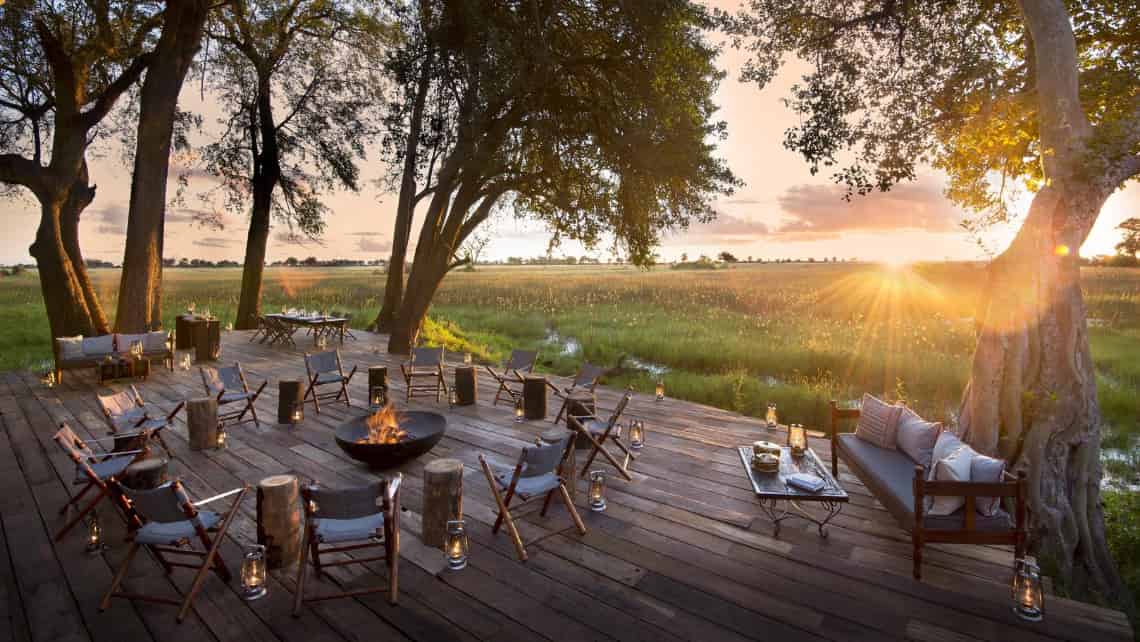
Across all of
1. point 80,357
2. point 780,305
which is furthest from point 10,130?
point 780,305

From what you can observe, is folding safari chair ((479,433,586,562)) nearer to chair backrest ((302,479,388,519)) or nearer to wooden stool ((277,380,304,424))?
chair backrest ((302,479,388,519))

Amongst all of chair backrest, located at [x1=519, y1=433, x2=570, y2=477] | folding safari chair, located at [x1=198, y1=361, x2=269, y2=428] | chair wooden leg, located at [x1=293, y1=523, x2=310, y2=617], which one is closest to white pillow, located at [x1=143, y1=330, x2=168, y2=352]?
folding safari chair, located at [x1=198, y1=361, x2=269, y2=428]

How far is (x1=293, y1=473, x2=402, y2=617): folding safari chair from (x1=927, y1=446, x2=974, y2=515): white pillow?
12.3ft

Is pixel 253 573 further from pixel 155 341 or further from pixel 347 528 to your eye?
pixel 155 341

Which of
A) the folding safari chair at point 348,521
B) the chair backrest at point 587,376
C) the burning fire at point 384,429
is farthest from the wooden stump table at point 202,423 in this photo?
the chair backrest at point 587,376

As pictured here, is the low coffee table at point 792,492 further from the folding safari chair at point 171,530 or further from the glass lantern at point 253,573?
the folding safari chair at point 171,530

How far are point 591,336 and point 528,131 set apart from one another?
8581 millimetres

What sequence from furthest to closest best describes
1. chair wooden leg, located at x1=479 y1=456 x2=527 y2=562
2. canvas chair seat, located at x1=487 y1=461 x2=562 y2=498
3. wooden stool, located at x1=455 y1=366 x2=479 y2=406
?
1. wooden stool, located at x1=455 y1=366 x2=479 y2=406
2. canvas chair seat, located at x1=487 y1=461 x2=562 y2=498
3. chair wooden leg, located at x1=479 y1=456 x2=527 y2=562

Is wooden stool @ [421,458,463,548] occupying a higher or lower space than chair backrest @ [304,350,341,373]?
lower

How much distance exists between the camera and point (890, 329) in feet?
53.0

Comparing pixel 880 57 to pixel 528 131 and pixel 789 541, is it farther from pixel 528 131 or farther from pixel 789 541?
pixel 789 541

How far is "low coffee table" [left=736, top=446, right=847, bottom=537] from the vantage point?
401cm

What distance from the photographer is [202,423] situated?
6.10m

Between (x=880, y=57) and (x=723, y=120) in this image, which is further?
(x=723, y=120)
